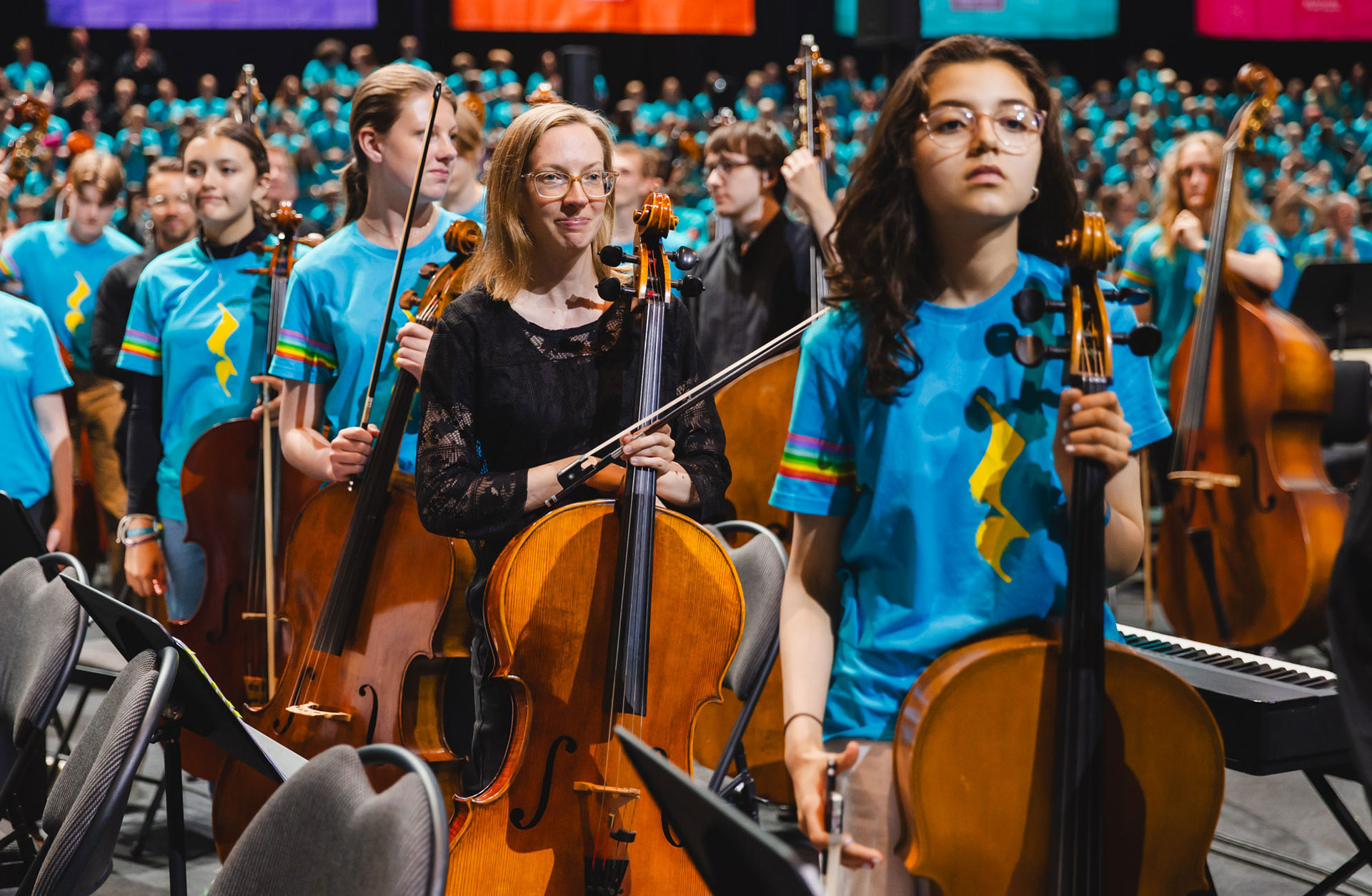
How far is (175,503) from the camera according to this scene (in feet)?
10.0

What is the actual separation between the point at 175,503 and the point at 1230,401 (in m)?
2.85

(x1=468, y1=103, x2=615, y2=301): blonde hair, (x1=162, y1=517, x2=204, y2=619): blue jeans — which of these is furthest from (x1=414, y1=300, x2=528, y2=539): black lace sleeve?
(x1=162, y1=517, x2=204, y2=619): blue jeans

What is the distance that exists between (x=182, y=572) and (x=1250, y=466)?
285 centimetres

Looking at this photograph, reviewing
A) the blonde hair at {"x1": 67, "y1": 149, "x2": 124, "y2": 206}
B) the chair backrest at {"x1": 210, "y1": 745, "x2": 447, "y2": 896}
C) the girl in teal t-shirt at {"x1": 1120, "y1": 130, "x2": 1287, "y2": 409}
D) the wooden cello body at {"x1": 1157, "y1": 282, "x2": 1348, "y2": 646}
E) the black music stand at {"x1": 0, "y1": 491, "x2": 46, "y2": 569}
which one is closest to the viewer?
the chair backrest at {"x1": 210, "y1": 745, "x2": 447, "y2": 896}

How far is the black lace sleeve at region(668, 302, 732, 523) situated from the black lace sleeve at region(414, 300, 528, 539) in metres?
0.27

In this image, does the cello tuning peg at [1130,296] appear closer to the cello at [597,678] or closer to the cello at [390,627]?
the cello at [597,678]

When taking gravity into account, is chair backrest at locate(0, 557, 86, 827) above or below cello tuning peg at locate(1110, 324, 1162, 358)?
below

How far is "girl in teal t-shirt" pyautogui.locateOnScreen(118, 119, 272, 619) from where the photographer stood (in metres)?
3.04

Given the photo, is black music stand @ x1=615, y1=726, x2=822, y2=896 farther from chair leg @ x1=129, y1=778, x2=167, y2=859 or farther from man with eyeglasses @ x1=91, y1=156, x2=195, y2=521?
man with eyeglasses @ x1=91, y1=156, x2=195, y2=521

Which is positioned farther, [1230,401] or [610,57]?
[610,57]

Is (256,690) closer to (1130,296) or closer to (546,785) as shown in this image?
(546,785)

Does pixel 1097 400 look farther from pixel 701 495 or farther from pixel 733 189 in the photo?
pixel 733 189

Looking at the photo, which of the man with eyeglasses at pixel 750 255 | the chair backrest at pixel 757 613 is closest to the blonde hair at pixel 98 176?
the man with eyeglasses at pixel 750 255

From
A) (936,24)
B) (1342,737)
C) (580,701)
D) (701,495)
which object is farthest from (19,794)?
(936,24)
